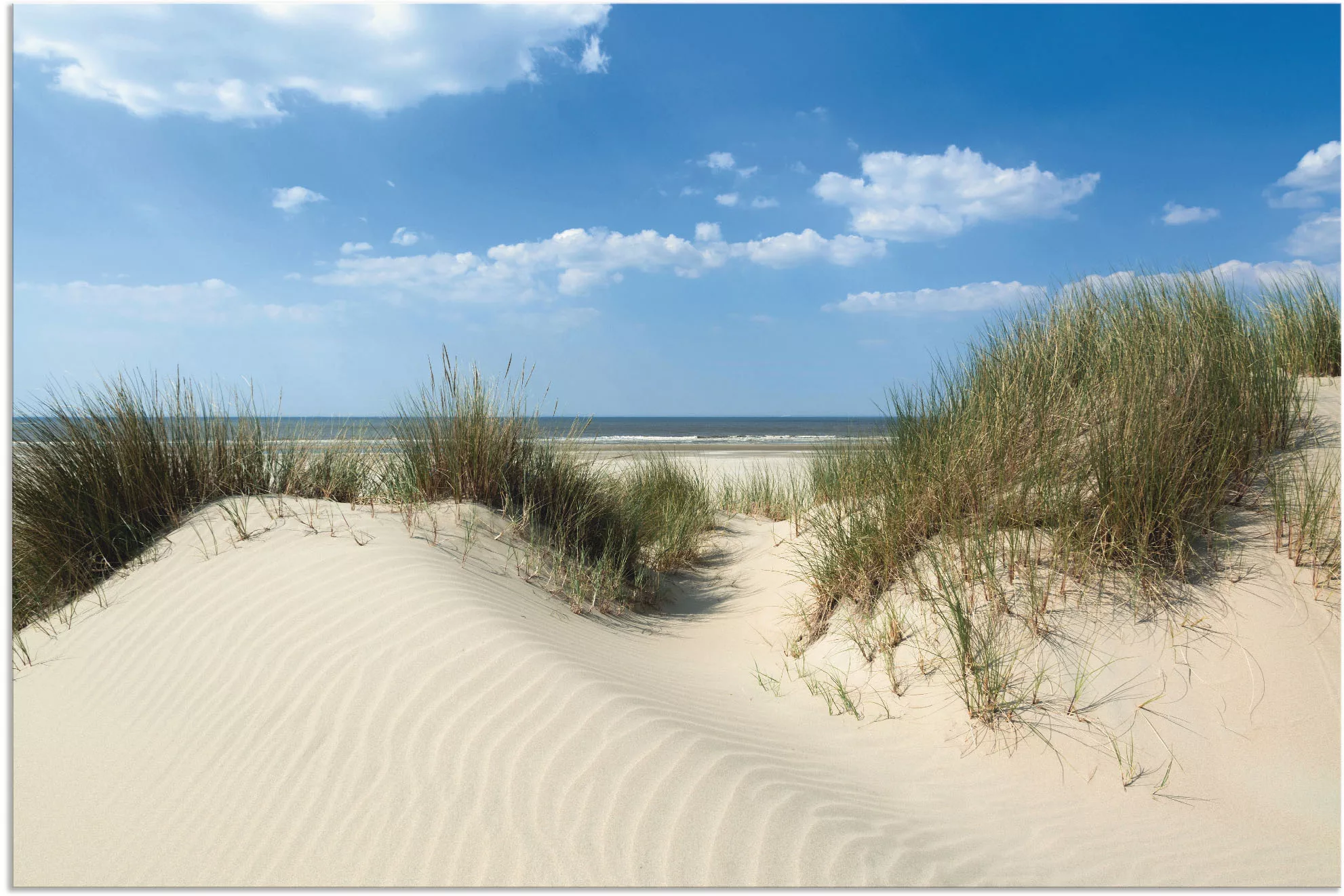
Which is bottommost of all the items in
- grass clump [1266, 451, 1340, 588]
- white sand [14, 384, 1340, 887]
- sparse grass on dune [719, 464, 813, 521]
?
white sand [14, 384, 1340, 887]

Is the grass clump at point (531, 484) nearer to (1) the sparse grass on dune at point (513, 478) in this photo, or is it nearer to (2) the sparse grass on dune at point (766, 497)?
(1) the sparse grass on dune at point (513, 478)

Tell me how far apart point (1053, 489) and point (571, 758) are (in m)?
2.95

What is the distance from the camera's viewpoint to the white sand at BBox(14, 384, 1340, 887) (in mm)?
2354

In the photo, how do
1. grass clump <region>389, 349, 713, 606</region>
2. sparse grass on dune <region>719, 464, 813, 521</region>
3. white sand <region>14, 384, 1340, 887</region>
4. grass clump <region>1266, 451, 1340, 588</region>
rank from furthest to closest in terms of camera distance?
sparse grass on dune <region>719, 464, 813, 521</region> → grass clump <region>389, 349, 713, 606</region> → grass clump <region>1266, 451, 1340, 588</region> → white sand <region>14, 384, 1340, 887</region>

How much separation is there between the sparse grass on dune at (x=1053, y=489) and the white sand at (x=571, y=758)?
31 cm

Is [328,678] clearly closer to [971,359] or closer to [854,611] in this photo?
[854,611]

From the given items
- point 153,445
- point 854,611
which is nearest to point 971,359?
point 854,611

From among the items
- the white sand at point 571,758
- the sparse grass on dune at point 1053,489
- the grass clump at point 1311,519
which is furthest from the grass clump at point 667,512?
the grass clump at point 1311,519

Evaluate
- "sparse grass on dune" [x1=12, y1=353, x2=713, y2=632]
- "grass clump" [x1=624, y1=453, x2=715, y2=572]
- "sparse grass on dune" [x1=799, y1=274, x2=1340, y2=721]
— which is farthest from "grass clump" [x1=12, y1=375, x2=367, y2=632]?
"sparse grass on dune" [x1=799, y1=274, x2=1340, y2=721]

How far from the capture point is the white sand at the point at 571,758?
2.35m

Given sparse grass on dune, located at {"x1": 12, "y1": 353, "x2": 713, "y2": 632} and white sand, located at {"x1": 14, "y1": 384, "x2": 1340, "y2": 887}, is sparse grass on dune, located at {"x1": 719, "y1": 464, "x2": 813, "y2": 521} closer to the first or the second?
sparse grass on dune, located at {"x1": 12, "y1": 353, "x2": 713, "y2": 632}

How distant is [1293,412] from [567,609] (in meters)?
5.10

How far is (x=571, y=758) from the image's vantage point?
267cm

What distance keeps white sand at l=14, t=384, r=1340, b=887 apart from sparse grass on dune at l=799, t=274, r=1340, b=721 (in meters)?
0.31
